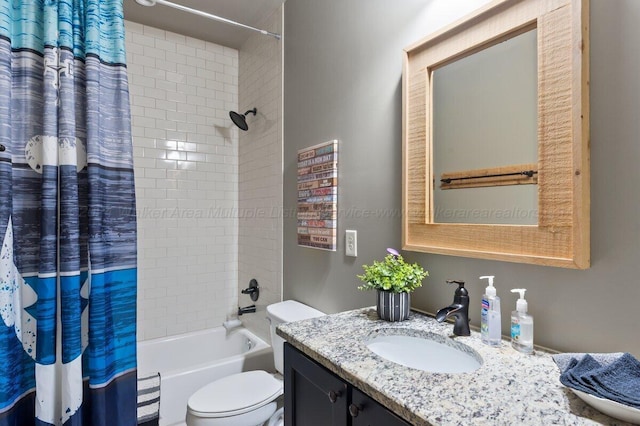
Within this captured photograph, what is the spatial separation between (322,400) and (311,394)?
0.19 ft

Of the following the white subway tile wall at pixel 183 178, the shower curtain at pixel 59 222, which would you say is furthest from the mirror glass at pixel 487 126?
the white subway tile wall at pixel 183 178

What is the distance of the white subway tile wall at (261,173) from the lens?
2158 millimetres

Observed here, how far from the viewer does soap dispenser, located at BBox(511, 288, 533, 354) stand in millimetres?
869

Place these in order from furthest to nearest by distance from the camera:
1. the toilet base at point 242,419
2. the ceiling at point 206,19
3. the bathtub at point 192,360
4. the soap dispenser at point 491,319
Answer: the ceiling at point 206,19 < the bathtub at point 192,360 < the toilet base at point 242,419 < the soap dispenser at point 491,319

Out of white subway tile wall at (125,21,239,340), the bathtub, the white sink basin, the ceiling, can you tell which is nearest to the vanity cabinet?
the white sink basin

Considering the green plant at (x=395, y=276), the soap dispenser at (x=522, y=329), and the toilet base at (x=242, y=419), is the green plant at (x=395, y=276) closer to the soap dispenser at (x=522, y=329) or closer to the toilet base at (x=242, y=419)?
the soap dispenser at (x=522, y=329)

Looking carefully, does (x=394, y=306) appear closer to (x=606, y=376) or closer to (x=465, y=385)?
(x=465, y=385)

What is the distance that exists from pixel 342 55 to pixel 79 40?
3.64 ft

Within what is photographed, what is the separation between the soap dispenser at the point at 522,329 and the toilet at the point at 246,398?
0.99m

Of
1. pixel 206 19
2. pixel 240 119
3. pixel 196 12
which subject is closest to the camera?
pixel 196 12

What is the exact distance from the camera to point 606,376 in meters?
0.63

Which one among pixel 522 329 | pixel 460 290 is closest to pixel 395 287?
pixel 460 290

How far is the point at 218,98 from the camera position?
2678mm

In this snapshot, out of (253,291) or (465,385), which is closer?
(465,385)
